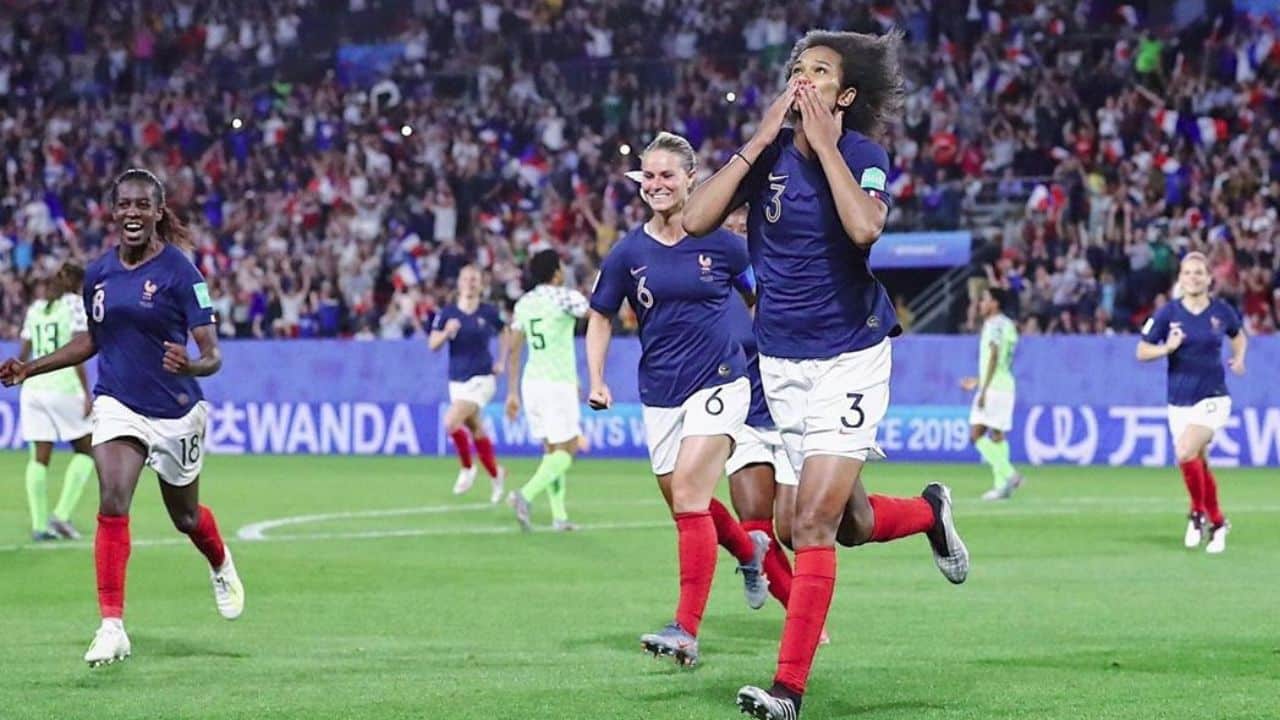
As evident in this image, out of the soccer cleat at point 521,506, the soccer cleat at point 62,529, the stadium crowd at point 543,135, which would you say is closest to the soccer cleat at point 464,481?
the soccer cleat at point 521,506

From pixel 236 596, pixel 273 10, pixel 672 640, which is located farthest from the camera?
pixel 273 10

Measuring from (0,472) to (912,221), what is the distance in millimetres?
14144

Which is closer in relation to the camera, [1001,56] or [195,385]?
[195,385]

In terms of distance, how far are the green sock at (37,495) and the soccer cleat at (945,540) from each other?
1048cm

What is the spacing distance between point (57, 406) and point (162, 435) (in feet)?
28.5

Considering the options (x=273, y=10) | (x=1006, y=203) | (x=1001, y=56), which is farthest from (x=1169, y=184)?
(x=273, y=10)

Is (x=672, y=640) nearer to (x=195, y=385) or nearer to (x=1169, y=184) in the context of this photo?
(x=195, y=385)

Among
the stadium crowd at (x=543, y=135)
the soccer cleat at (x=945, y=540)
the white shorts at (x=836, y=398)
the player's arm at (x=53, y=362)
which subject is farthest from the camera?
the stadium crowd at (x=543, y=135)

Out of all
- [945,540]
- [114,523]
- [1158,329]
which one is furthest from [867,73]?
[1158,329]

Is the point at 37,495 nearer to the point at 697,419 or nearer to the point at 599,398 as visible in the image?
the point at 599,398

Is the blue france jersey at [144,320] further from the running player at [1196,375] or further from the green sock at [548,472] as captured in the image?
the running player at [1196,375]

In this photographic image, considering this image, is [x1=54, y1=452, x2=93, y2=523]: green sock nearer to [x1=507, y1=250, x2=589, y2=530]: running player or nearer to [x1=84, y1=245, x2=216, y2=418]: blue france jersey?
[x1=507, y1=250, x2=589, y2=530]: running player

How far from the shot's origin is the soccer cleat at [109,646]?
10062 millimetres

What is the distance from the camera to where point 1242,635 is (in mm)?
11047
